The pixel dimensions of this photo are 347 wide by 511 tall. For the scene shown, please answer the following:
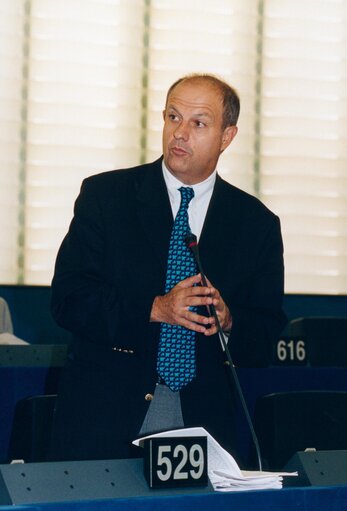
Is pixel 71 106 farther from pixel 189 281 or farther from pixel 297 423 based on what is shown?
A: pixel 189 281

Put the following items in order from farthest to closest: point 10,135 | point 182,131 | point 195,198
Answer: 1. point 10,135
2. point 195,198
3. point 182,131

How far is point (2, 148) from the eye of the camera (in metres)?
5.37

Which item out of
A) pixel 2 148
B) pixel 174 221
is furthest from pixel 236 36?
pixel 174 221

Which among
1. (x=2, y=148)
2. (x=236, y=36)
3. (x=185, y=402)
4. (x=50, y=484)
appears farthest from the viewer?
(x=236, y=36)

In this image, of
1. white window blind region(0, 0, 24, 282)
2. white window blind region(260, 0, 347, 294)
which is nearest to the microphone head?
white window blind region(0, 0, 24, 282)

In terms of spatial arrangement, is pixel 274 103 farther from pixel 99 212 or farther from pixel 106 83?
pixel 99 212

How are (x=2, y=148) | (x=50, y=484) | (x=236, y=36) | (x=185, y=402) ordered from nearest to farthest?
(x=50, y=484) → (x=185, y=402) → (x=2, y=148) → (x=236, y=36)

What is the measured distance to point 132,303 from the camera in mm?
2242

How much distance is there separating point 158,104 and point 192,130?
3.35 metres

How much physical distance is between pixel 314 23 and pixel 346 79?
375 mm

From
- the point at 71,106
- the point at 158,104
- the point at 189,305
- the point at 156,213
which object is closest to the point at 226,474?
the point at 189,305

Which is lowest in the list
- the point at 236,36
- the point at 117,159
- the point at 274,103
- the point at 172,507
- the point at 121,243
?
the point at 172,507

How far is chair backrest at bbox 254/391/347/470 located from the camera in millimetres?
2822

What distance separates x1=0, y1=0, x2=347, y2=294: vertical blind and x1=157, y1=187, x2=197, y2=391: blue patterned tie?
3.16 metres
